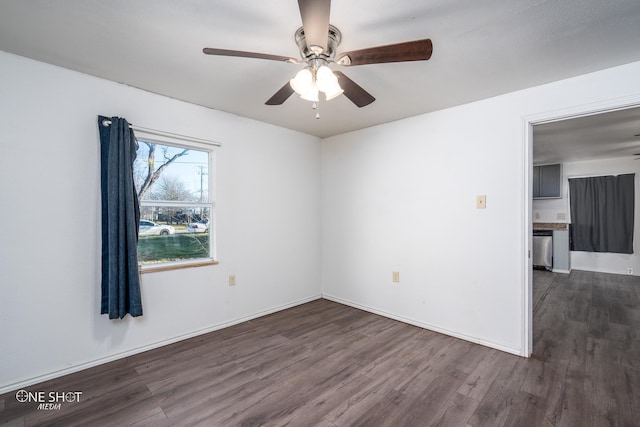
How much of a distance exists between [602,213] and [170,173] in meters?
7.47

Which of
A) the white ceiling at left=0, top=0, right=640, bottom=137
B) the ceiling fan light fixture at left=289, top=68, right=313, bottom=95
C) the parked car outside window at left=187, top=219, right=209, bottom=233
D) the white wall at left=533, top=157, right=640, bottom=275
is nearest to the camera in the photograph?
the white ceiling at left=0, top=0, right=640, bottom=137

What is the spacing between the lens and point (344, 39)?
5.82ft

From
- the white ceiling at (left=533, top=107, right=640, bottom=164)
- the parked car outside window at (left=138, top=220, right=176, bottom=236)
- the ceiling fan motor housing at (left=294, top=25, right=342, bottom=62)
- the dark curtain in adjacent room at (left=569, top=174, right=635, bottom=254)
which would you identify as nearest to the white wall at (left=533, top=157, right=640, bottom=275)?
the dark curtain in adjacent room at (left=569, top=174, right=635, bottom=254)

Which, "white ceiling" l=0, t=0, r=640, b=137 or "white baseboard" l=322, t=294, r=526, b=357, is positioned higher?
"white ceiling" l=0, t=0, r=640, b=137

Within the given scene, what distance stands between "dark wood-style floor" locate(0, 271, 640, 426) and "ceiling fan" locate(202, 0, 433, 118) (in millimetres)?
1965

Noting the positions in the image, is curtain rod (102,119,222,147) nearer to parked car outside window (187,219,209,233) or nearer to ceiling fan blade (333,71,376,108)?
parked car outside window (187,219,209,233)

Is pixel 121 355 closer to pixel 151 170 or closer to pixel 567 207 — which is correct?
pixel 151 170

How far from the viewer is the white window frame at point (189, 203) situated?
8.64 ft

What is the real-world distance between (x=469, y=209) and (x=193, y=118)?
285 centimetres

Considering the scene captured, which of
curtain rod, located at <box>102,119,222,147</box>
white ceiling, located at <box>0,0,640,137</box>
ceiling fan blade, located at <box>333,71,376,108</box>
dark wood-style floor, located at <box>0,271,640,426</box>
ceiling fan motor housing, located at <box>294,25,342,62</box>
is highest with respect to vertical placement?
white ceiling, located at <box>0,0,640,137</box>

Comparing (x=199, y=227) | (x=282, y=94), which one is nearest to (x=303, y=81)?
(x=282, y=94)

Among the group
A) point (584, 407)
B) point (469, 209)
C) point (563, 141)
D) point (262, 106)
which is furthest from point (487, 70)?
point (563, 141)

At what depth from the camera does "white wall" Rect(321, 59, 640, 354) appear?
251 centimetres

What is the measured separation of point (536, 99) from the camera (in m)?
2.45
